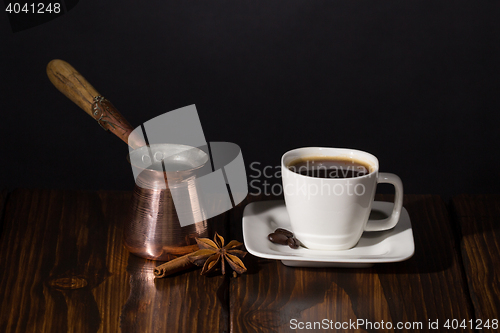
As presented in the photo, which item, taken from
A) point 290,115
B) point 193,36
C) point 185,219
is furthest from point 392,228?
point 193,36

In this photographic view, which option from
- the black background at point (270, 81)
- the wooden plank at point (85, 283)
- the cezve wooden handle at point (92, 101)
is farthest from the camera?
the black background at point (270, 81)

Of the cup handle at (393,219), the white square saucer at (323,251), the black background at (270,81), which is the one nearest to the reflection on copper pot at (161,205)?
the white square saucer at (323,251)

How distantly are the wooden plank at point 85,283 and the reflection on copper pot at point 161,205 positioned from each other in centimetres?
5

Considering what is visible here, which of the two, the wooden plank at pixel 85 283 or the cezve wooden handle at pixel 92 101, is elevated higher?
the cezve wooden handle at pixel 92 101

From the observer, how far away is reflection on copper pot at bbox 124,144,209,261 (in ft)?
2.77

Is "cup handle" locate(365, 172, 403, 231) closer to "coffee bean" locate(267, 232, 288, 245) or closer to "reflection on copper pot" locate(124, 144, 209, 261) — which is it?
"coffee bean" locate(267, 232, 288, 245)

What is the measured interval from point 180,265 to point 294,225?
225 millimetres

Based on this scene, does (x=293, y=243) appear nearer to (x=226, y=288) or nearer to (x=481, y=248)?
(x=226, y=288)

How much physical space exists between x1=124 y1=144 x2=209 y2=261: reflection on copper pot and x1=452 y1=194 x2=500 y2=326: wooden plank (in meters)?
0.50

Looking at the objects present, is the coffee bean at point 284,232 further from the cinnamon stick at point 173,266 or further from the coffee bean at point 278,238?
the cinnamon stick at point 173,266

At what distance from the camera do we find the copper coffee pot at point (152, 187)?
85 cm

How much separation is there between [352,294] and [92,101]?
0.59 m

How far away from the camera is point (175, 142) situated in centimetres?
92

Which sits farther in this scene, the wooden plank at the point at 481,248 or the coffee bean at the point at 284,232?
the coffee bean at the point at 284,232
